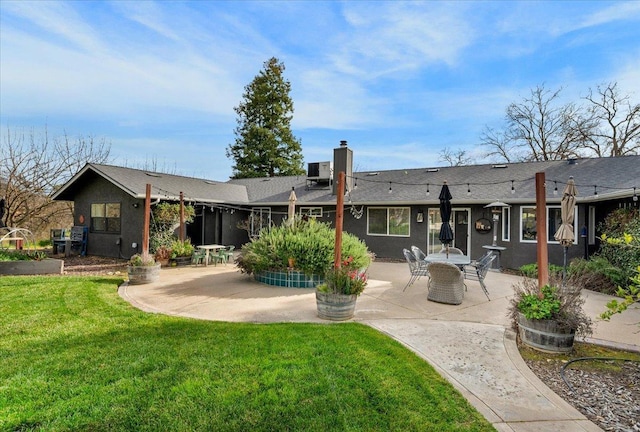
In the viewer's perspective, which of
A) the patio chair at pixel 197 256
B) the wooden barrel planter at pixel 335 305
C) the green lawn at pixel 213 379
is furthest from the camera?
the patio chair at pixel 197 256

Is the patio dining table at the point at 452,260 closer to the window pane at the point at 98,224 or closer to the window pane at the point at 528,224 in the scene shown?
the window pane at the point at 528,224

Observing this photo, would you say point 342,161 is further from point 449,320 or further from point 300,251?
point 449,320

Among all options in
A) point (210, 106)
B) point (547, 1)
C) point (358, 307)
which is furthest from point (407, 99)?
point (358, 307)

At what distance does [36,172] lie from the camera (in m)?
14.9

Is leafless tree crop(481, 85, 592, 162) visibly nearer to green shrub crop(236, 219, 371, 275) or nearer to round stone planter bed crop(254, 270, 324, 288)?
green shrub crop(236, 219, 371, 275)

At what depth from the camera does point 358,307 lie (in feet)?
18.0

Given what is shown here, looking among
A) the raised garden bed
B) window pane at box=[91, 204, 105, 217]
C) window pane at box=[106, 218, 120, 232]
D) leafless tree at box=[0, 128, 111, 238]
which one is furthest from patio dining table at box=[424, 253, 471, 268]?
leafless tree at box=[0, 128, 111, 238]

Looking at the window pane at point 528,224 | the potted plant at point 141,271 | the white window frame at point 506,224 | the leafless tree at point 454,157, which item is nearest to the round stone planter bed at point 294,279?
the potted plant at point 141,271

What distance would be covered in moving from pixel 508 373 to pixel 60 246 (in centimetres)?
1544

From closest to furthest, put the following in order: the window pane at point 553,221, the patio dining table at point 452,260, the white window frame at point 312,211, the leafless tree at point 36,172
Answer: the patio dining table at point 452,260 < the window pane at point 553,221 < the white window frame at point 312,211 < the leafless tree at point 36,172

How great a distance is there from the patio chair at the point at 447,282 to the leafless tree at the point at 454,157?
2201 centimetres

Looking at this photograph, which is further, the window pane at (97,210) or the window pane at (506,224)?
the window pane at (97,210)

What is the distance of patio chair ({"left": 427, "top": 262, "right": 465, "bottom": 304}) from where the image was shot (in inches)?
220

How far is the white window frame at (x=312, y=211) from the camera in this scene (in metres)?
14.0
